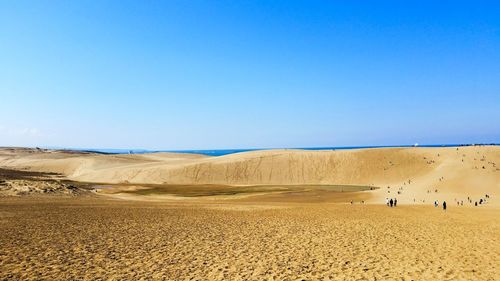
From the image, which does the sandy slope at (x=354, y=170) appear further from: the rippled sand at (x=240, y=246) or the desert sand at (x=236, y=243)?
the rippled sand at (x=240, y=246)

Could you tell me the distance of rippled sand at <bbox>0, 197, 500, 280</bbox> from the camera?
1300cm

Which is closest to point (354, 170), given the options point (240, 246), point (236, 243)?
point (236, 243)

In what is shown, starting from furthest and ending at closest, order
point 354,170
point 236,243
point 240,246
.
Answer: point 354,170, point 236,243, point 240,246

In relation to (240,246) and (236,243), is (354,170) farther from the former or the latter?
(240,246)

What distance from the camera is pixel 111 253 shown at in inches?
605

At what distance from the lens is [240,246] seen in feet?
56.7

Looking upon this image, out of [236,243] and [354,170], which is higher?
[354,170]

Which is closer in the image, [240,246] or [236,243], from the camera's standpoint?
[240,246]

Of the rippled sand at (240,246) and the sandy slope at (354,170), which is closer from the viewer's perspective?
the rippled sand at (240,246)

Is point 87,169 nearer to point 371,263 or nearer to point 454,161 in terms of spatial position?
point 454,161

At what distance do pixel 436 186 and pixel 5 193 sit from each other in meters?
57.1

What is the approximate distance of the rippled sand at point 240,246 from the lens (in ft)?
42.7

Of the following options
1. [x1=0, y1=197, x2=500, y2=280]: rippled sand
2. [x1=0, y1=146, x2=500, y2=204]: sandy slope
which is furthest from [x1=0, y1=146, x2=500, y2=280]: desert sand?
[x1=0, y1=146, x2=500, y2=204]: sandy slope

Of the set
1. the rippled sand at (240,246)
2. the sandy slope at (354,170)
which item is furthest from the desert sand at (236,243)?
the sandy slope at (354,170)
